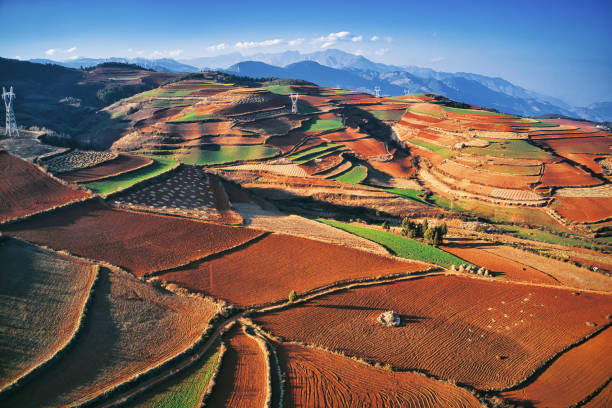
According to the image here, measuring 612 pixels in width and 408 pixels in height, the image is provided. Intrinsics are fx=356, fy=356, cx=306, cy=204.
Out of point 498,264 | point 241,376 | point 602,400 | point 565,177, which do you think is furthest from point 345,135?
point 241,376

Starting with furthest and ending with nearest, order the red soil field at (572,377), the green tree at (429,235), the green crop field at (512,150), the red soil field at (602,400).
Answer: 1. the green crop field at (512,150)
2. the green tree at (429,235)
3. the red soil field at (572,377)
4. the red soil field at (602,400)

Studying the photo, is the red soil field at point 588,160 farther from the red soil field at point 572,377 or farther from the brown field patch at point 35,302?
the brown field patch at point 35,302

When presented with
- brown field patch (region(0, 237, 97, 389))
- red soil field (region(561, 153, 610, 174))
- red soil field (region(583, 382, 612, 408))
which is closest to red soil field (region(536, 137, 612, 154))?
red soil field (region(561, 153, 610, 174))

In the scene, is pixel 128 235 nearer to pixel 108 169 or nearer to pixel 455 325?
pixel 108 169

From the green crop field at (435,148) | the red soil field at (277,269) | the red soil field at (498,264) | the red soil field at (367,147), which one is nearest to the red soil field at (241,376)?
the red soil field at (277,269)

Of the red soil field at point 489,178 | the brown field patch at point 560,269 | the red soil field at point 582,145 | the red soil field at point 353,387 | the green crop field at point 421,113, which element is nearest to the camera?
the red soil field at point 353,387

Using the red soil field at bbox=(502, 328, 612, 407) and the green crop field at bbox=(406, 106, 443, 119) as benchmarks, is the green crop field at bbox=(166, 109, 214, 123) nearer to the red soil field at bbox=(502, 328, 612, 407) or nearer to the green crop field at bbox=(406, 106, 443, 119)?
the green crop field at bbox=(406, 106, 443, 119)

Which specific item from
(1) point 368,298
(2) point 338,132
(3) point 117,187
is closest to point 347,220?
(1) point 368,298

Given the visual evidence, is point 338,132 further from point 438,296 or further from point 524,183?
point 438,296
